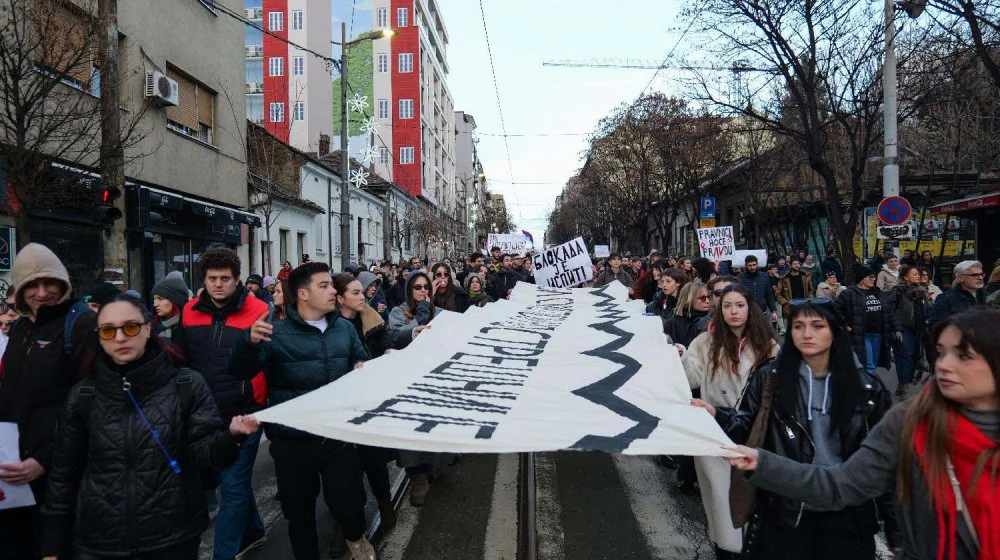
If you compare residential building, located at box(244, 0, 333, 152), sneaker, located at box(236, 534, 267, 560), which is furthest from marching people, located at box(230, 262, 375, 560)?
residential building, located at box(244, 0, 333, 152)

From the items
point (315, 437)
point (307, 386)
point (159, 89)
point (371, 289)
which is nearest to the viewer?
point (315, 437)

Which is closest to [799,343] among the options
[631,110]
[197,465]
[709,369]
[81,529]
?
[709,369]

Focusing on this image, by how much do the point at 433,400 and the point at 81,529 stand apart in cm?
164

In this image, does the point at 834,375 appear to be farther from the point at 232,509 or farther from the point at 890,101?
the point at 890,101

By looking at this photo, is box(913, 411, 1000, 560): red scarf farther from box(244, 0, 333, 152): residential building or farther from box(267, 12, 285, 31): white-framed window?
box(267, 12, 285, 31): white-framed window

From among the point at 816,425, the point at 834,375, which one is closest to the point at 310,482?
the point at 816,425

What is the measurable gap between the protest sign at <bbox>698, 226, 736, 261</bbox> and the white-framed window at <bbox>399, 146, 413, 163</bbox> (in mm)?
44336

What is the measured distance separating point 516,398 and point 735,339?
1583mm

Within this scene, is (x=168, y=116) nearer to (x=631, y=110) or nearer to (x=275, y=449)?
(x=275, y=449)

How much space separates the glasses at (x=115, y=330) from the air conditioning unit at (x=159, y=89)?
1358 cm

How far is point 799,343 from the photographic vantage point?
3.01m

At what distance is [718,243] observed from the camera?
65.2 ft

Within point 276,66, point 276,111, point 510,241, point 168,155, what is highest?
point 276,66

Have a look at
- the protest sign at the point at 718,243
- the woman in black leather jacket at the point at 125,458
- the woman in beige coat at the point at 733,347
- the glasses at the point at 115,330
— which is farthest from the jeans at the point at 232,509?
the protest sign at the point at 718,243
